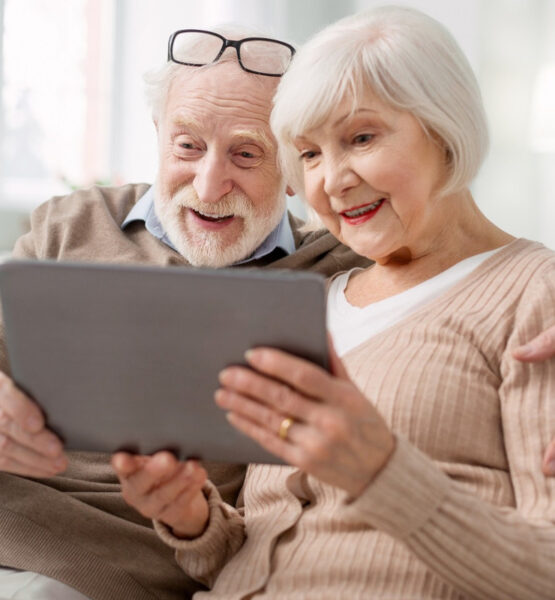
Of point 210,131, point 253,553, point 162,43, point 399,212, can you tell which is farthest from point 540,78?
point 253,553

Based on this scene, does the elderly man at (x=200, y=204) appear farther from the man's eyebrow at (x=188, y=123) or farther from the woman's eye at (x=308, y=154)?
the woman's eye at (x=308, y=154)

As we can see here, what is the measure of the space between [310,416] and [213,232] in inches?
34.4

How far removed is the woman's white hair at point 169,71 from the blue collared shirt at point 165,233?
198 millimetres

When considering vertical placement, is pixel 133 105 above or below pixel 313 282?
below

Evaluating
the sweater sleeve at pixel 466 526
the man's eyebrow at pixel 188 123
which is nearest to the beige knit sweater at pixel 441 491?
the sweater sleeve at pixel 466 526

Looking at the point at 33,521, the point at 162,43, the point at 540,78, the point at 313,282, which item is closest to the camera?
the point at 313,282

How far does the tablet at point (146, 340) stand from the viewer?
870 millimetres

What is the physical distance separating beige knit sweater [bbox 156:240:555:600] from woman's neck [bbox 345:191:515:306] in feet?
0.20

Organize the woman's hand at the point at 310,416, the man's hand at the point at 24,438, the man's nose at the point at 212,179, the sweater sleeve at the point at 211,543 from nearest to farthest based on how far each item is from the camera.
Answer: the woman's hand at the point at 310,416 → the man's hand at the point at 24,438 → the sweater sleeve at the point at 211,543 → the man's nose at the point at 212,179

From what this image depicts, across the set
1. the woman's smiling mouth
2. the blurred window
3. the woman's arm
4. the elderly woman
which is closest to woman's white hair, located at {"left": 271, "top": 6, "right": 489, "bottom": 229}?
the elderly woman

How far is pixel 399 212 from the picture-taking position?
1.28m

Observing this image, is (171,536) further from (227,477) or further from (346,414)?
(346,414)

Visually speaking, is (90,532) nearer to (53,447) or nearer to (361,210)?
(53,447)

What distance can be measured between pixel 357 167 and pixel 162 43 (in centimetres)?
Result: 265
